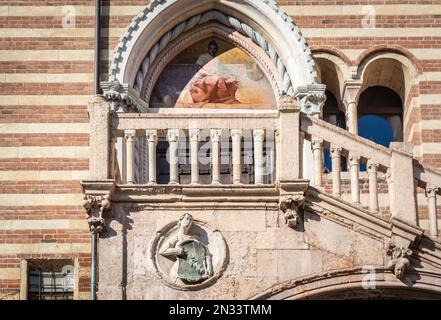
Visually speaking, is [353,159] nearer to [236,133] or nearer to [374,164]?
[374,164]

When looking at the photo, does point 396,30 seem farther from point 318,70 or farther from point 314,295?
point 314,295

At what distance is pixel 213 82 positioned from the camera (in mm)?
23250

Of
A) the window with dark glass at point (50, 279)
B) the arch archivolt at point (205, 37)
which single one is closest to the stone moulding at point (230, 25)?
the arch archivolt at point (205, 37)

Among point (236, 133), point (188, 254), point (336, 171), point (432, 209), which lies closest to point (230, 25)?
point (236, 133)

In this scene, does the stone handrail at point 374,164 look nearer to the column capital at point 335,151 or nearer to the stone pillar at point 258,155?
the column capital at point 335,151

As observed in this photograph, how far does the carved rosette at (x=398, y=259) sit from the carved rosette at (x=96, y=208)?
12.0 feet

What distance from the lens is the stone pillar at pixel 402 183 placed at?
18656 millimetres

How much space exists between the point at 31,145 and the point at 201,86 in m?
2.98

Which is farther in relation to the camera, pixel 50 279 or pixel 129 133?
pixel 50 279

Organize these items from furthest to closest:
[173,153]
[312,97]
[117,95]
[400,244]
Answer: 1. [312,97]
2. [117,95]
3. [173,153]
4. [400,244]

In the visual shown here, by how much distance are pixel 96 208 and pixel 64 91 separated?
445 centimetres

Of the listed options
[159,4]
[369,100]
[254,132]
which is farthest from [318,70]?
[254,132]

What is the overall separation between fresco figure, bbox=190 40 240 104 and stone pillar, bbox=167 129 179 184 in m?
4.34

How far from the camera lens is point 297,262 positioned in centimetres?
1838
